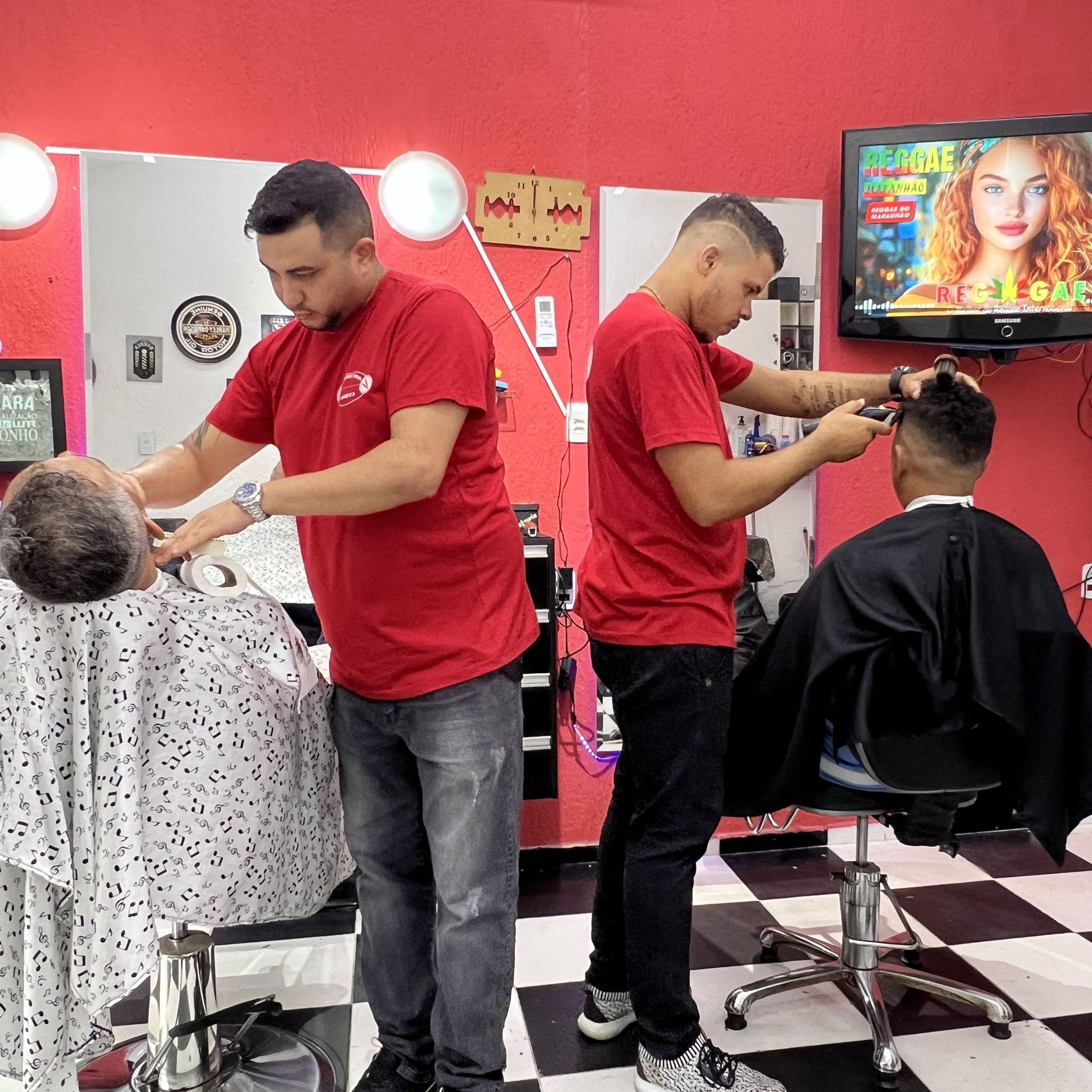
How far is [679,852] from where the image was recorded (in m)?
1.64

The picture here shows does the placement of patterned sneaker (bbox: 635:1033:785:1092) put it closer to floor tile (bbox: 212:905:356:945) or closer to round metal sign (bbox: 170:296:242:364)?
floor tile (bbox: 212:905:356:945)

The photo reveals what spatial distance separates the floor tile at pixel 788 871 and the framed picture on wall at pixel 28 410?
7.38 feet

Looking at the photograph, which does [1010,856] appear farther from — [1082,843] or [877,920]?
[877,920]

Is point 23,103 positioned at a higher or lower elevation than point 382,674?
higher

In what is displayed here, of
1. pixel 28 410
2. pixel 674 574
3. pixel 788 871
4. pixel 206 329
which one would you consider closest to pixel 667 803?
pixel 674 574

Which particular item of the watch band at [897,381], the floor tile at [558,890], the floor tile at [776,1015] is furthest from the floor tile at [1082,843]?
the watch band at [897,381]

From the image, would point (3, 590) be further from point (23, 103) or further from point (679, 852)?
point (23, 103)

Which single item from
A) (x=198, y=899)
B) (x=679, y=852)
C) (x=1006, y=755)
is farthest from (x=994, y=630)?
(x=198, y=899)

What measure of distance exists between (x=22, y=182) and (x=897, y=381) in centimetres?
217

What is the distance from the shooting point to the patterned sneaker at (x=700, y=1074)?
164cm

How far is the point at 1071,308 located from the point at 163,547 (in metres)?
2.57

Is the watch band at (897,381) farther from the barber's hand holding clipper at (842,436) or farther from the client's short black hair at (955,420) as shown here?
the barber's hand holding clipper at (842,436)

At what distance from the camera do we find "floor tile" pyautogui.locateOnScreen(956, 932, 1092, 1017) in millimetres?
2031

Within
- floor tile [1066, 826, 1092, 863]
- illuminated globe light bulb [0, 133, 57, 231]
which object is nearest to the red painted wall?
illuminated globe light bulb [0, 133, 57, 231]
